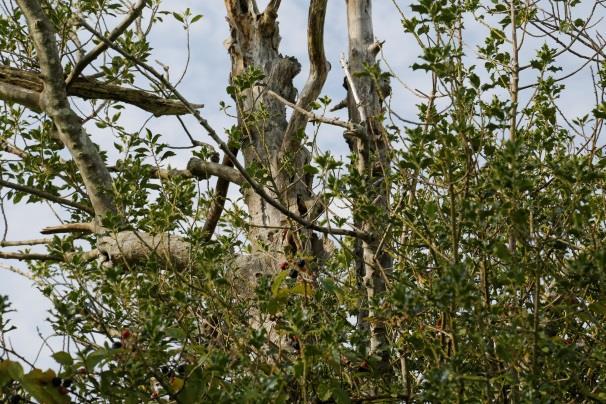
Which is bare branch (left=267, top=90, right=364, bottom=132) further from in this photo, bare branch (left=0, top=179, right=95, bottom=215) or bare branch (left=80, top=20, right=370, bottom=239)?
bare branch (left=0, top=179, right=95, bottom=215)

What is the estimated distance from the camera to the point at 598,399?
345cm

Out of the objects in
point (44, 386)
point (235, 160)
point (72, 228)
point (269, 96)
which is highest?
point (269, 96)

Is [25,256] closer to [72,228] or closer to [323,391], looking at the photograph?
[72,228]

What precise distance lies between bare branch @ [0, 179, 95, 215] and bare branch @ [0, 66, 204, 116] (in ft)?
2.23

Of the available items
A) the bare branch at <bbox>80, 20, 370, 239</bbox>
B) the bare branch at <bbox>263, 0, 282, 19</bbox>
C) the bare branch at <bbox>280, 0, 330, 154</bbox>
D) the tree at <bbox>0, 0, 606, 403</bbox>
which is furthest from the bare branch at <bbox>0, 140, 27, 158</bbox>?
the bare branch at <bbox>80, 20, 370, 239</bbox>

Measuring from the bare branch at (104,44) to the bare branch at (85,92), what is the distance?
36cm

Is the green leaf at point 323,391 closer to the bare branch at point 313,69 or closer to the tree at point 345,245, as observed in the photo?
the tree at point 345,245

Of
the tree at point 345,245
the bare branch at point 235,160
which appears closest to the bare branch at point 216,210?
the tree at point 345,245

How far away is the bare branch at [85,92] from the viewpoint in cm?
729

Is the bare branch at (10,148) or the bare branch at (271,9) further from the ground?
the bare branch at (271,9)

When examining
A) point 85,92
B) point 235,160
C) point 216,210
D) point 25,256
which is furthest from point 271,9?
point 235,160

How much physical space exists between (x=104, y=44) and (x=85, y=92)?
93 centimetres

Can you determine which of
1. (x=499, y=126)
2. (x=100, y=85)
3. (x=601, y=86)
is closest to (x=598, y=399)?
(x=499, y=126)

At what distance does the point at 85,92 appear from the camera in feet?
25.1
